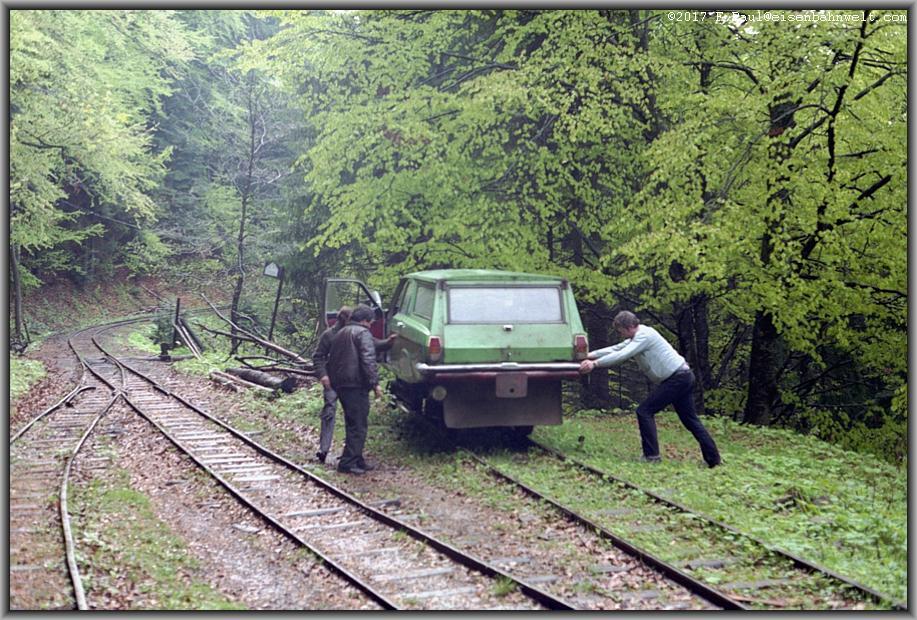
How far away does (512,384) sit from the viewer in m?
11.4

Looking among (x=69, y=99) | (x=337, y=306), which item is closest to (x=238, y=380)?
(x=337, y=306)

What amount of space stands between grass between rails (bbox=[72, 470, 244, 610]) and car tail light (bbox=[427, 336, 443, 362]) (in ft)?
12.2

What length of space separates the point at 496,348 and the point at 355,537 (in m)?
3.78

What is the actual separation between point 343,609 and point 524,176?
11.4 metres

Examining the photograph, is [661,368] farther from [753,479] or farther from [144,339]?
[144,339]

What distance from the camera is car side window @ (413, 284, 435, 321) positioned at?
12305 mm

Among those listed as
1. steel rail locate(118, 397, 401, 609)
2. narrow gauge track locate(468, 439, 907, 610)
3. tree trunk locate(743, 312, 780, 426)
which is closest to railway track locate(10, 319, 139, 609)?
steel rail locate(118, 397, 401, 609)

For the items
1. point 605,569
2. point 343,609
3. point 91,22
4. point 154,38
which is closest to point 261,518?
point 343,609

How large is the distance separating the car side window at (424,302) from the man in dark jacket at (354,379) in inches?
45.6

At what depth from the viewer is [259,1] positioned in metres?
7.73

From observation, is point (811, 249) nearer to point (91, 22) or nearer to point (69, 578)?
point (69, 578)

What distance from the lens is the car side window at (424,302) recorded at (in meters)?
12.3

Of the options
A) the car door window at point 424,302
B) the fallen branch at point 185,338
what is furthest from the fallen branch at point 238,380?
the car door window at point 424,302

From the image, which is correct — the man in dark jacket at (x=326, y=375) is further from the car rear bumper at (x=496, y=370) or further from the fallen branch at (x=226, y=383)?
the fallen branch at (x=226, y=383)
